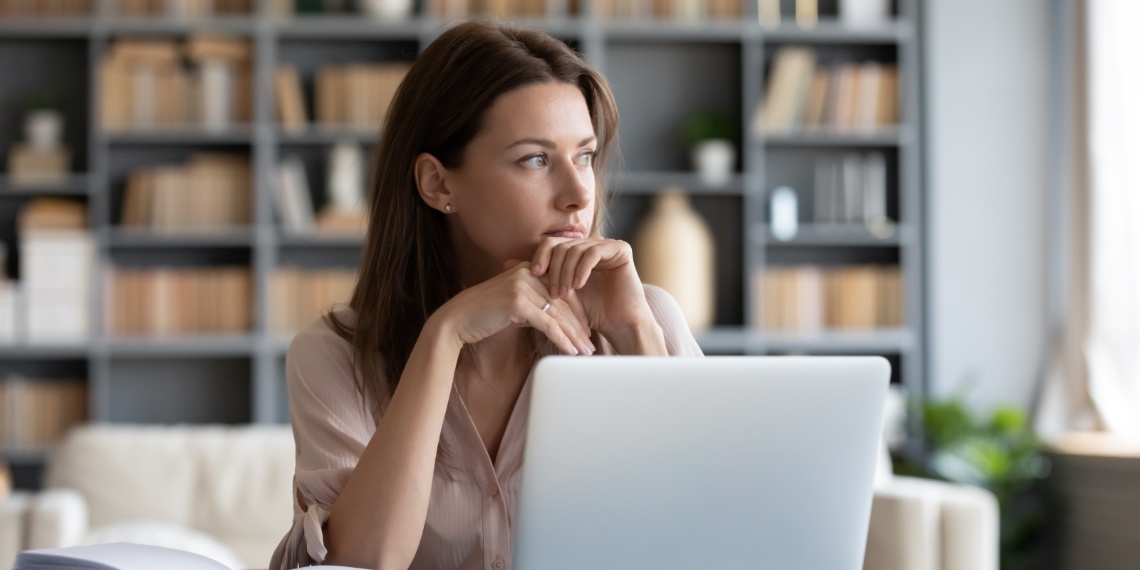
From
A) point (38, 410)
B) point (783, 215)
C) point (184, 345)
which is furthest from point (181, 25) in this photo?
point (783, 215)

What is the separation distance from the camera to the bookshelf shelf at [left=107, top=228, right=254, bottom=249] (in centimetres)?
429

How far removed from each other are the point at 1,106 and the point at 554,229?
3.82 meters

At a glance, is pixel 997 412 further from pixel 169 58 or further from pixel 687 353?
pixel 169 58

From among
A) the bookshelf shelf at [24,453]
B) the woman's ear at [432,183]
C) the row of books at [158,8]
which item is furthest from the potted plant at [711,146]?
the woman's ear at [432,183]

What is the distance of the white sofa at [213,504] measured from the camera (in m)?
2.88

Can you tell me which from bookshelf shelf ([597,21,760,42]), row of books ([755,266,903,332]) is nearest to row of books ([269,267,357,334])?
bookshelf shelf ([597,21,760,42])

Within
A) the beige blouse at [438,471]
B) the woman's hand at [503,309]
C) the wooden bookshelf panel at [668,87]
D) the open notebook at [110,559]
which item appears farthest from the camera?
the wooden bookshelf panel at [668,87]

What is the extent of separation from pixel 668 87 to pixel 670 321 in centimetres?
325

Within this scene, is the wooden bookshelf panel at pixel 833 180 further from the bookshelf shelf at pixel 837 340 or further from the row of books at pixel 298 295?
the row of books at pixel 298 295

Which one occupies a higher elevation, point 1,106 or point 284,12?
point 284,12

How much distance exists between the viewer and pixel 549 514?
91 centimetres

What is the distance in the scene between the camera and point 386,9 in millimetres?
4336

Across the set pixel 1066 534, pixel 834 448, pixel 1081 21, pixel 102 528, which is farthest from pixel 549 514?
pixel 1081 21

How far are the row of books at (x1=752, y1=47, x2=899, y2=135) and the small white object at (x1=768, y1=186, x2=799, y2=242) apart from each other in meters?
0.25
